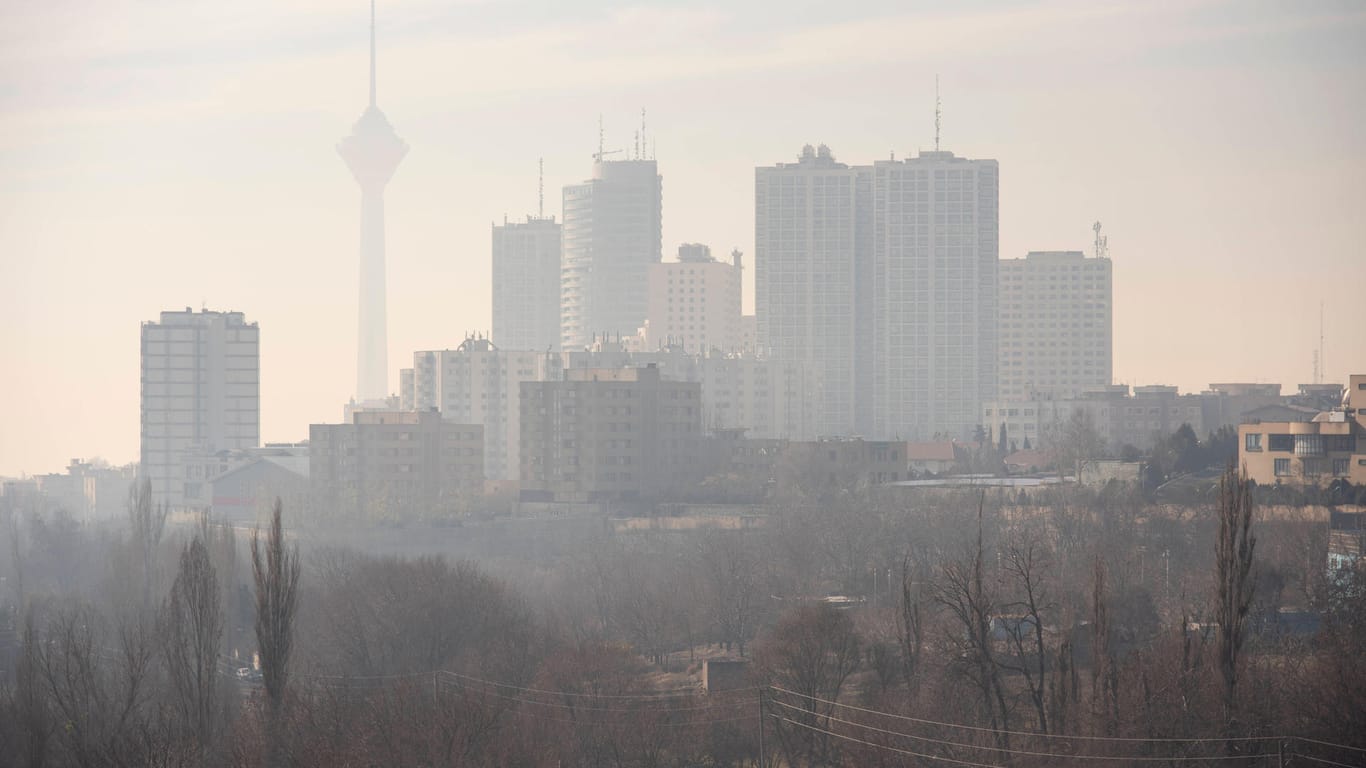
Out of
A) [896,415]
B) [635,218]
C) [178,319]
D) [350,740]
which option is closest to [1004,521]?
[350,740]

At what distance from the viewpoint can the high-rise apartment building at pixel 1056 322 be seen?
132m

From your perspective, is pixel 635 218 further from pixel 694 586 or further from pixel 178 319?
pixel 694 586

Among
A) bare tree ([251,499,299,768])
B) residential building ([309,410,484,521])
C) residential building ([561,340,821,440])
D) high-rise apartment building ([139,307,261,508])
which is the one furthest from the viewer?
residential building ([561,340,821,440])

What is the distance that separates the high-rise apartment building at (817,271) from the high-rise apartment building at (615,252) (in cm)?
2518

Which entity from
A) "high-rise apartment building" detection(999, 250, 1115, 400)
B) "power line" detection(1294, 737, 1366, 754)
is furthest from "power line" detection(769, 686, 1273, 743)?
"high-rise apartment building" detection(999, 250, 1115, 400)

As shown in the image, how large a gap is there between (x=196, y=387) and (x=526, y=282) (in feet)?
214

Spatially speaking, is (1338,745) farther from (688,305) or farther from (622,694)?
(688,305)

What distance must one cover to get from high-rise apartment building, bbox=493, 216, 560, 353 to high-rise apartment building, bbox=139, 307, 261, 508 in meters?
62.1

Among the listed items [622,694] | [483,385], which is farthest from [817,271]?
[622,694]

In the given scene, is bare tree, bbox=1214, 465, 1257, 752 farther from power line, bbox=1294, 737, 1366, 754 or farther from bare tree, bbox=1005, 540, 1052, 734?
bare tree, bbox=1005, 540, 1052, 734

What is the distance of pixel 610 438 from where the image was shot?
273 feet

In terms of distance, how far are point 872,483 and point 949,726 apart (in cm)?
4497

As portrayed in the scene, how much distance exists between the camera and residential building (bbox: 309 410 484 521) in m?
80.2

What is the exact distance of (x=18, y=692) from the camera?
34.0 meters
